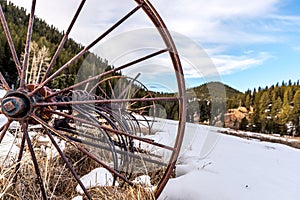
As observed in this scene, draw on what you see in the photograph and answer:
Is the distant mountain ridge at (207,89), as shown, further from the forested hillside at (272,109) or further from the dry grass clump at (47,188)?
the forested hillside at (272,109)

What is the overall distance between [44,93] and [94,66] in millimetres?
944

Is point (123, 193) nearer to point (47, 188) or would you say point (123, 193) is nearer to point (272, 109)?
point (47, 188)

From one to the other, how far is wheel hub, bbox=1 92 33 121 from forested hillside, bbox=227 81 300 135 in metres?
11.0

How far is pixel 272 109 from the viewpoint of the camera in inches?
480

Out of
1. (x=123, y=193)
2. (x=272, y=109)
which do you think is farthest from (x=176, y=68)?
(x=272, y=109)

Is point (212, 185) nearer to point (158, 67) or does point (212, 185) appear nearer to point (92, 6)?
point (158, 67)

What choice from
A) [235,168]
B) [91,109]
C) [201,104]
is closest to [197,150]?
[201,104]

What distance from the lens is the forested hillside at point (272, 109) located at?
1102cm

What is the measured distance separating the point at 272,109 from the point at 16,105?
12.8 metres

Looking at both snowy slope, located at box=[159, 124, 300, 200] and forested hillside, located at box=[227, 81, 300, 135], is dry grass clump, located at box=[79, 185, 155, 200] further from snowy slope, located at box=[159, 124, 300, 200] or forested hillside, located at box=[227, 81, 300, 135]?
forested hillside, located at box=[227, 81, 300, 135]

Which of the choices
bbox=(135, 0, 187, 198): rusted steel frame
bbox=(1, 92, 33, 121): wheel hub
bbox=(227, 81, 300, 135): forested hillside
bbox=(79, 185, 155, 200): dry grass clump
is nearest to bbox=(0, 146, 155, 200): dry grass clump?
bbox=(79, 185, 155, 200): dry grass clump

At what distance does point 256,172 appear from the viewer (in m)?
1.76

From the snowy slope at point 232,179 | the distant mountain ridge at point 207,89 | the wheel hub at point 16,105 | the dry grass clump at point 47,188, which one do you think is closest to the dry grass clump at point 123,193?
the dry grass clump at point 47,188

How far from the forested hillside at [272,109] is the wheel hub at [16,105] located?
433 inches
